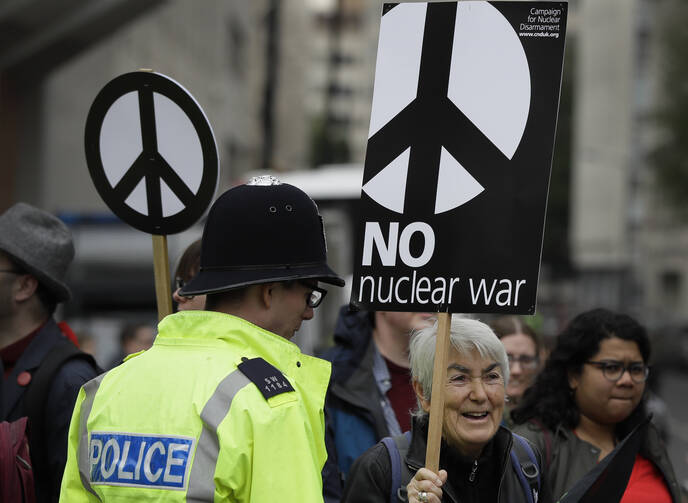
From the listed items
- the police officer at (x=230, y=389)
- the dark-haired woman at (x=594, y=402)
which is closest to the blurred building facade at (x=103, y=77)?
the dark-haired woman at (x=594, y=402)

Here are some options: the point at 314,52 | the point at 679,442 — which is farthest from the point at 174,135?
the point at 314,52

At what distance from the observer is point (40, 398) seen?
12.1ft

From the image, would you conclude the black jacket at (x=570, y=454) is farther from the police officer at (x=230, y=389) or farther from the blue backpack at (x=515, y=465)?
the police officer at (x=230, y=389)

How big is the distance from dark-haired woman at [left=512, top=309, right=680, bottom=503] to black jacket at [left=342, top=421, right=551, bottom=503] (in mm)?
679

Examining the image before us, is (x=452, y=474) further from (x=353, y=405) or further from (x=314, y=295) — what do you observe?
(x=353, y=405)

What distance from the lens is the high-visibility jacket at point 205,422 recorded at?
2549mm

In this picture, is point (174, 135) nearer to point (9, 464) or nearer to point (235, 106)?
point (9, 464)

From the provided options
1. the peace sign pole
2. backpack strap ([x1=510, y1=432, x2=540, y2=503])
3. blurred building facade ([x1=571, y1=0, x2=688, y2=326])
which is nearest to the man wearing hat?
the peace sign pole

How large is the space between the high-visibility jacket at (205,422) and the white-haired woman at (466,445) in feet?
2.37

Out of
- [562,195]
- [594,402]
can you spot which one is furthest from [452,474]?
[562,195]

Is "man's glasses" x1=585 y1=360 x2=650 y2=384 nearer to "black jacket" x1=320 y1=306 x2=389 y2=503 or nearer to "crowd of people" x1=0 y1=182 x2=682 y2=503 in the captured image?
"crowd of people" x1=0 y1=182 x2=682 y2=503

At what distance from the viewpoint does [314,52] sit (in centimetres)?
12069

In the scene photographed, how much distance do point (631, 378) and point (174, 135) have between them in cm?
200

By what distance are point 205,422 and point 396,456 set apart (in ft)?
3.28
